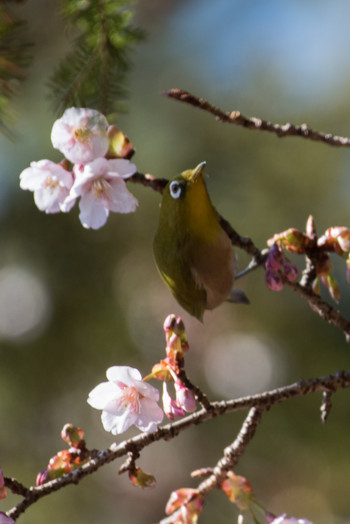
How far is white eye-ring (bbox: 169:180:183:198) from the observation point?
0.83 meters

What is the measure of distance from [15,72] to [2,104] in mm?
43

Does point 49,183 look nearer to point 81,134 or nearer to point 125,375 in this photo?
point 81,134

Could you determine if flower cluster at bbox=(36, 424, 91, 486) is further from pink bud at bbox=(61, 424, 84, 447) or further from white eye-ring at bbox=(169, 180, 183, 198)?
white eye-ring at bbox=(169, 180, 183, 198)

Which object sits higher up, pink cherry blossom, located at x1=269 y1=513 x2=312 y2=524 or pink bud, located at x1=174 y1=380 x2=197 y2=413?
pink bud, located at x1=174 y1=380 x2=197 y2=413

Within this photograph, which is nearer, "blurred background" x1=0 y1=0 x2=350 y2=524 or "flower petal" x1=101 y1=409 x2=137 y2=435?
"flower petal" x1=101 y1=409 x2=137 y2=435

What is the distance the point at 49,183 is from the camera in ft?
2.42

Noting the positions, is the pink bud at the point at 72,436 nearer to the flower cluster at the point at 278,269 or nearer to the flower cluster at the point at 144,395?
the flower cluster at the point at 144,395

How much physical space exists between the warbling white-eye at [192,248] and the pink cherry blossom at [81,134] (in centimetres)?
19

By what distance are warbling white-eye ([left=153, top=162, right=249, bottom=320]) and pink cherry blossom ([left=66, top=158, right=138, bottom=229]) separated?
15 cm

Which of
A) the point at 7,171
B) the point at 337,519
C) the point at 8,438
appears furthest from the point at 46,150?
the point at 337,519

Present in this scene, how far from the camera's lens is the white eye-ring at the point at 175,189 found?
0.83 metres

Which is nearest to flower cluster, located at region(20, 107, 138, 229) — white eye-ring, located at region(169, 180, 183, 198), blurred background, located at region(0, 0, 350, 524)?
white eye-ring, located at region(169, 180, 183, 198)

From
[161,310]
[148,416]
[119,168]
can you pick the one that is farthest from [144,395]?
[161,310]

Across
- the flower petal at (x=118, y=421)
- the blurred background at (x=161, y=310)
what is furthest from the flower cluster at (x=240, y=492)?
the blurred background at (x=161, y=310)
